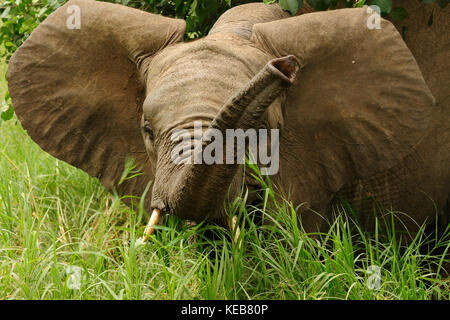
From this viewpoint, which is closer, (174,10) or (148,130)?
(148,130)

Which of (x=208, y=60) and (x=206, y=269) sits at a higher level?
(x=208, y=60)

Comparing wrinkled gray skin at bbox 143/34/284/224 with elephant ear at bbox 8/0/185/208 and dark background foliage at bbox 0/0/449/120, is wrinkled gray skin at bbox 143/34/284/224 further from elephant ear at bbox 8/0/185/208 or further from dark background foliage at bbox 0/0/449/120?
dark background foliage at bbox 0/0/449/120

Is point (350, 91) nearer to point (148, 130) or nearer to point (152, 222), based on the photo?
point (148, 130)

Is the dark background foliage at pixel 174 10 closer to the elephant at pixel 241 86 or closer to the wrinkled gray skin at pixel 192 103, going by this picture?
the elephant at pixel 241 86

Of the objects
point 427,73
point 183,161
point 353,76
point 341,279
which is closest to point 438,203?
point 427,73

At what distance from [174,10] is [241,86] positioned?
1.98 m

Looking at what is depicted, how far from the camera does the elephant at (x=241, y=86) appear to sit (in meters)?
3.55

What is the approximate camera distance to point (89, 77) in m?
4.04

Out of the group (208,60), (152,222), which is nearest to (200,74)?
(208,60)

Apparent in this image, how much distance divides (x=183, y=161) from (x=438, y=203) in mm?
2107

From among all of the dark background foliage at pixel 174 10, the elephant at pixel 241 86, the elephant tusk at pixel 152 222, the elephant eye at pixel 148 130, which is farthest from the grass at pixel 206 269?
the dark background foliage at pixel 174 10

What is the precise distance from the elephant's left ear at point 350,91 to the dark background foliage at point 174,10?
0.66 feet
